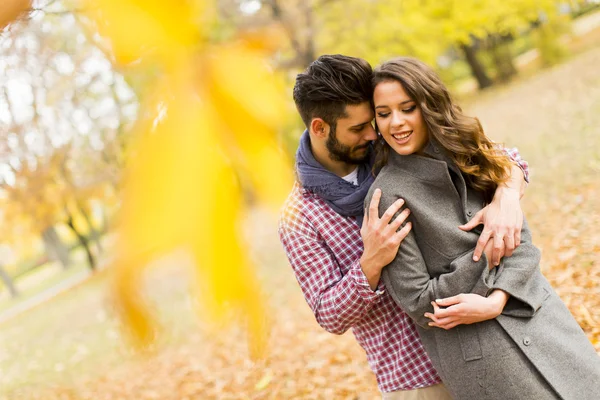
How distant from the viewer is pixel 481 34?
13.8 metres

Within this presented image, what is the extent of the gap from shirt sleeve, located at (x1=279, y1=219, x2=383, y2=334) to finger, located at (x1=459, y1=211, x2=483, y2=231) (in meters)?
0.28

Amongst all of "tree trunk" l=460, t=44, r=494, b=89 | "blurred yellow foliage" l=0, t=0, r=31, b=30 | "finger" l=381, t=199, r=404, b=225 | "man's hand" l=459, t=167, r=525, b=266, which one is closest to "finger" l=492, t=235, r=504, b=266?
"man's hand" l=459, t=167, r=525, b=266

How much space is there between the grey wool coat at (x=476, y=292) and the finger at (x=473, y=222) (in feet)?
0.06

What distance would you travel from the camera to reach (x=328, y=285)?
1.60 m

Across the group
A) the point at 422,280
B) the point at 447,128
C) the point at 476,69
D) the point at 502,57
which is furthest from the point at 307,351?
the point at 502,57

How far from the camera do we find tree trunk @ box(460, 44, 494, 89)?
15.7 meters

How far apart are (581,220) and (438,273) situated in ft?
13.5

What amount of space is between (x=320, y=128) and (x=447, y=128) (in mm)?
348

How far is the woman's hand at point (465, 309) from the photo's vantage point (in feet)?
4.62

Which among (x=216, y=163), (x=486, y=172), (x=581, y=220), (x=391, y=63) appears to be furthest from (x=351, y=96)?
(x=581, y=220)

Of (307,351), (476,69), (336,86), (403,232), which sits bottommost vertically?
(307,351)

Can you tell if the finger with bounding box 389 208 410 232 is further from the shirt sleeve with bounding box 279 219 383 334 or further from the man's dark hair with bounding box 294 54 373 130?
the man's dark hair with bounding box 294 54 373 130

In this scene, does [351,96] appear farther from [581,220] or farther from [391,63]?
[581,220]

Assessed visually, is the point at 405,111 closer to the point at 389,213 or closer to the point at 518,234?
the point at 389,213
